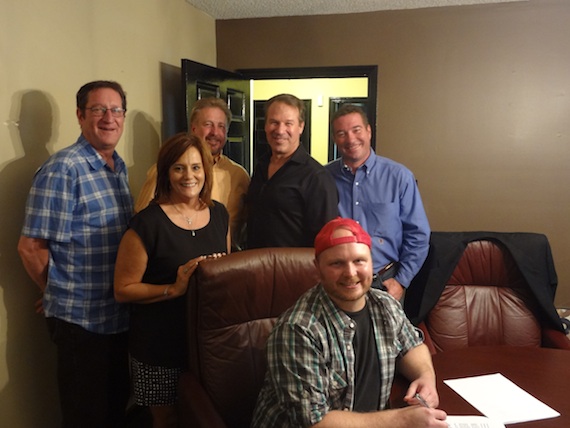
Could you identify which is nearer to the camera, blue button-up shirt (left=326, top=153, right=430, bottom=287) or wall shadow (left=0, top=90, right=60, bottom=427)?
wall shadow (left=0, top=90, right=60, bottom=427)

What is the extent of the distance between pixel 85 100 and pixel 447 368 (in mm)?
1674

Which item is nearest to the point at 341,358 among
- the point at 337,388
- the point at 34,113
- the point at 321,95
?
the point at 337,388

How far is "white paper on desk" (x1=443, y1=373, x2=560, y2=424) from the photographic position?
1310mm

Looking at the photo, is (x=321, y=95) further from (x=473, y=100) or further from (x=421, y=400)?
(x=421, y=400)

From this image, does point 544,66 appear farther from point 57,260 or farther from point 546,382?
point 57,260

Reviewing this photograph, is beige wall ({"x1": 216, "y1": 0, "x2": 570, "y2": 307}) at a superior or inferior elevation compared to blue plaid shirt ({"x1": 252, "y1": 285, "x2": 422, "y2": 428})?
superior

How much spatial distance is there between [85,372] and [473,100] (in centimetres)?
317

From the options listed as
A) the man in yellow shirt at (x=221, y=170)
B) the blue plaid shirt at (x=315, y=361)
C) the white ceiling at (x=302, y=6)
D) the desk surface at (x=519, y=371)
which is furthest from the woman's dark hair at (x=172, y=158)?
the white ceiling at (x=302, y=6)

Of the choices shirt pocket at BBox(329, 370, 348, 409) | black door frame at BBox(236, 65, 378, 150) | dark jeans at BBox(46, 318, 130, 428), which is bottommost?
dark jeans at BBox(46, 318, 130, 428)

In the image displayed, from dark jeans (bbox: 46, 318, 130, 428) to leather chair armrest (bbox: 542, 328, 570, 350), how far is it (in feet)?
6.35

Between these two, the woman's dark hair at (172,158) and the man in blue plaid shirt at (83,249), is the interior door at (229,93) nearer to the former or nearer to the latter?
the man in blue plaid shirt at (83,249)

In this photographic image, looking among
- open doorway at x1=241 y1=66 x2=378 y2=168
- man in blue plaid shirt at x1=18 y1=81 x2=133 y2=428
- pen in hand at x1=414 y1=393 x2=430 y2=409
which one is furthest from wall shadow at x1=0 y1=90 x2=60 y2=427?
open doorway at x1=241 y1=66 x2=378 y2=168

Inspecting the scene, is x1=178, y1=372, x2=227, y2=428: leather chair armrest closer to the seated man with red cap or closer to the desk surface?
the seated man with red cap

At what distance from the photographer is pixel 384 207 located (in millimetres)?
2309
